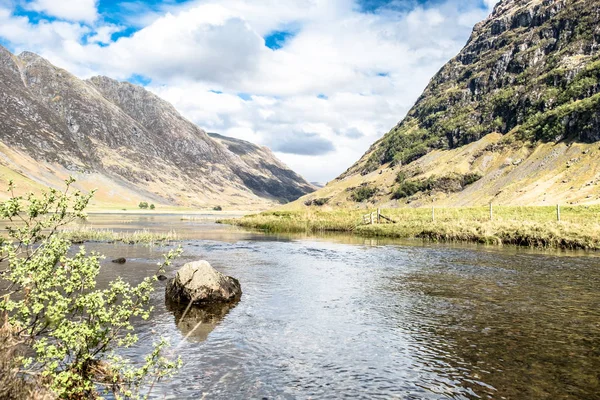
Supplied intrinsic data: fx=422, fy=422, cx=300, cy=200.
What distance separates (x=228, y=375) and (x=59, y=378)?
4.80 m

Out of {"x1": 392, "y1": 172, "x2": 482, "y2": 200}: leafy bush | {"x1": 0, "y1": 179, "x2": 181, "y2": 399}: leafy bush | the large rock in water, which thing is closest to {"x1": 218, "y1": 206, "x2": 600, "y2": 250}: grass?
the large rock in water

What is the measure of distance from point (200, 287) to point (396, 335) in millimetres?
8997

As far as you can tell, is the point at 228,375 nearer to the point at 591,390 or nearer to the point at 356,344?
the point at 356,344

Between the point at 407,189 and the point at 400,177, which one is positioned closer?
the point at 407,189

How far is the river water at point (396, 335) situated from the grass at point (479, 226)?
39.1 feet

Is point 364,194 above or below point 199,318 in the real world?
above

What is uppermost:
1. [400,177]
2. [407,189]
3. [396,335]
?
[400,177]

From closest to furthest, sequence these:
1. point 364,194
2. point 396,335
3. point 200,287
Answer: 1. point 396,335
2. point 200,287
3. point 364,194

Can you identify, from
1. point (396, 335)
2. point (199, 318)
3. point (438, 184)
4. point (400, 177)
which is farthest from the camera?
point (400, 177)

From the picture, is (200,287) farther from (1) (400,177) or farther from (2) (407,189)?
(1) (400,177)

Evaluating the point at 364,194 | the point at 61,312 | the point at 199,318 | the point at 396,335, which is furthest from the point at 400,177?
the point at 61,312

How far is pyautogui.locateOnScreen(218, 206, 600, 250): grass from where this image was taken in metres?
38.4

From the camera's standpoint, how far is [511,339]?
43.7ft

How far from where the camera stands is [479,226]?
46.2 metres
